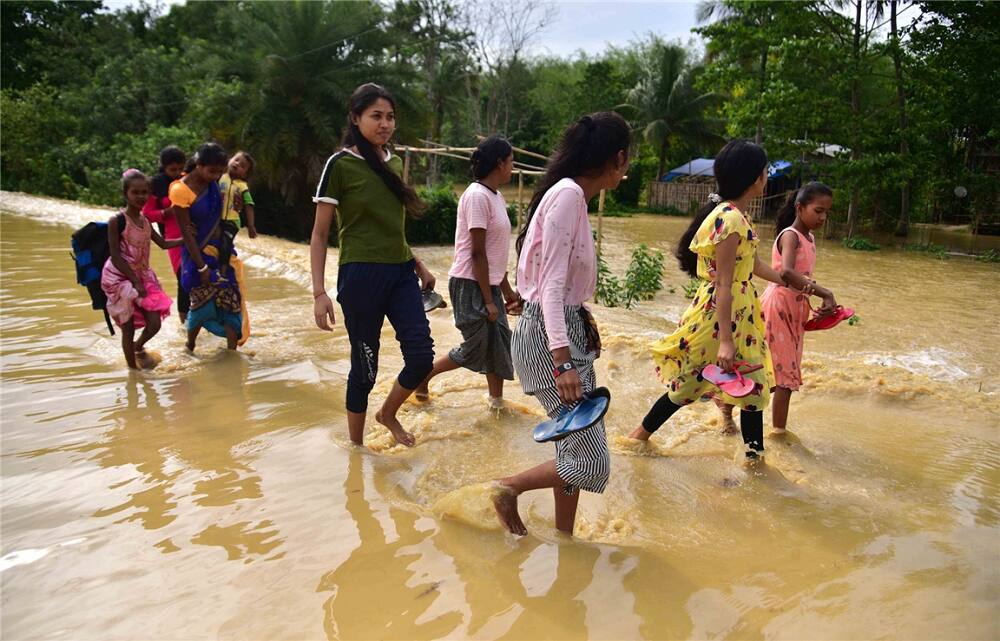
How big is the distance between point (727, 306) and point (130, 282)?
14.1 feet

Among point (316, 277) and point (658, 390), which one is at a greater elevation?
point (316, 277)

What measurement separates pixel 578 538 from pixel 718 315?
1.22 m

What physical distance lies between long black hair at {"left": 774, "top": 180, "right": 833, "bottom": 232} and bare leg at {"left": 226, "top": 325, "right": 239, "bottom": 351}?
4.12 metres

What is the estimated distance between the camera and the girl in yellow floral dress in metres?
3.48

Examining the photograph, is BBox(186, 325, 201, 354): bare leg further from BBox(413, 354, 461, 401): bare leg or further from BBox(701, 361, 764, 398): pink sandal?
BBox(701, 361, 764, 398): pink sandal

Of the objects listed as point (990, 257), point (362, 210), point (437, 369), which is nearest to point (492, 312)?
point (437, 369)

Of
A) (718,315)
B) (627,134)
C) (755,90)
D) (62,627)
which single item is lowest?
(62,627)

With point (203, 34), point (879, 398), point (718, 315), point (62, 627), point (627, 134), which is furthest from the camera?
point (203, 34)

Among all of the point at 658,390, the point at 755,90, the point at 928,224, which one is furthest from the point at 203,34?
the point at 658,390

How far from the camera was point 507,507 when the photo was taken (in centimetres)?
296

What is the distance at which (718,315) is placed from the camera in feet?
11.5

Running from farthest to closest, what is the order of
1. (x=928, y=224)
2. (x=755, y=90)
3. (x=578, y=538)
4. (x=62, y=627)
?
(x=928, y=224) → (x=755, y=90) → (x=578, y=538) → (x=62, y=627)

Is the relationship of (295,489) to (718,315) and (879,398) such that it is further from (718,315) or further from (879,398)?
(879,398)

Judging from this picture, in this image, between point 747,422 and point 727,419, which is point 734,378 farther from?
point 727,419
